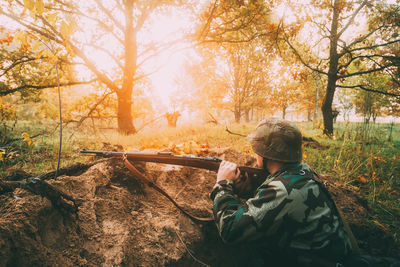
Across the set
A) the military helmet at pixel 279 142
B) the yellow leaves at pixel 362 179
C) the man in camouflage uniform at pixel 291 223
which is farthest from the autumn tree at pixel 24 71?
the yellow leaves at pixel 362 179

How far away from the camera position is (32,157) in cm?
398

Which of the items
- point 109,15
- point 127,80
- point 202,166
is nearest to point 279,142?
point 202,166

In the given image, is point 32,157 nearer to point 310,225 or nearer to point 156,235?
point 156,235

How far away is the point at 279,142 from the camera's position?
1.92 m

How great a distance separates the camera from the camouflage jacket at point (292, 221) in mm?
1562

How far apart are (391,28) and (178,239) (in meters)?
10.3

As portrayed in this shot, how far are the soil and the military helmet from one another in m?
1.18

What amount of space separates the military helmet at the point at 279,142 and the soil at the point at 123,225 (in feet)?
3.86

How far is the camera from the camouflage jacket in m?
1.56

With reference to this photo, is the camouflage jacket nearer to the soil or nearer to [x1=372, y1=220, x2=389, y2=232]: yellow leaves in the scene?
the soil

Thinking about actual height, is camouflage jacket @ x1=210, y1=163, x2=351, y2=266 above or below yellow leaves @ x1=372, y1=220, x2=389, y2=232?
above

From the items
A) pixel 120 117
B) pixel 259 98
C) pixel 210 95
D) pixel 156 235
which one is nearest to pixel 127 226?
pixel 156 235

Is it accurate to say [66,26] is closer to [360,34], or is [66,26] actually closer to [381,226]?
[381,226]

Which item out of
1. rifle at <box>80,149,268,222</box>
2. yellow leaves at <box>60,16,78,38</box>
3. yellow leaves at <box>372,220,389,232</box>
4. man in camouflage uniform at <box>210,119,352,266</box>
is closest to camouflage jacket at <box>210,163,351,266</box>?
man in camouflage uniform at <box>210,119,352,266</box>
